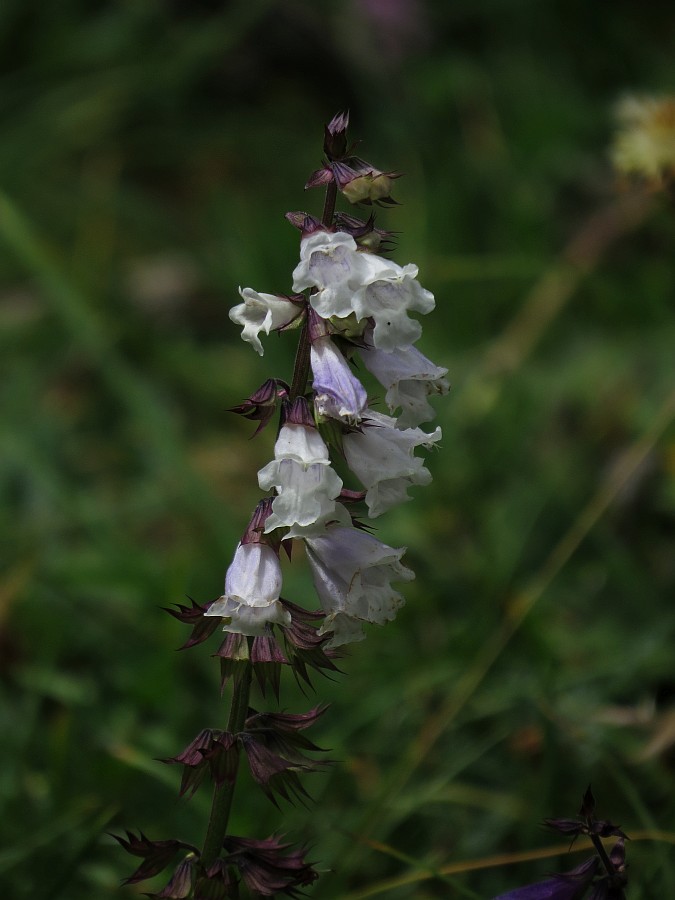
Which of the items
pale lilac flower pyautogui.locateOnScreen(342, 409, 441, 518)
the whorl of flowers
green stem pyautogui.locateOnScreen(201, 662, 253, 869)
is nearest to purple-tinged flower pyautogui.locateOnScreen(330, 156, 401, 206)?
the whorl of flowers

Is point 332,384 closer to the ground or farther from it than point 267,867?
farther from it

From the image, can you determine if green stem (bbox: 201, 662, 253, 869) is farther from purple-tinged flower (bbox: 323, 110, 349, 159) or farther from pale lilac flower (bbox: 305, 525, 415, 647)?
purple-tinged flower (bbox: 323, 110, 349, 159)

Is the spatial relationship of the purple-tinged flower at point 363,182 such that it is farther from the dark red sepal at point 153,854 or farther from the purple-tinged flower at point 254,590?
the dark red sepal at point 153,854

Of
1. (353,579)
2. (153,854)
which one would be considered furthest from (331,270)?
(153,854)

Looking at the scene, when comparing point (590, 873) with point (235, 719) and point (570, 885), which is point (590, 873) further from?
point (235, 719)

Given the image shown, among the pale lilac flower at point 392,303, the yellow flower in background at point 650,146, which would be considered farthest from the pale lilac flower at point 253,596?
the yellow flower in background at point 650,146

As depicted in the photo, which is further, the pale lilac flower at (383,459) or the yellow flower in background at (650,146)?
the yellow flower in background at (650,146)
